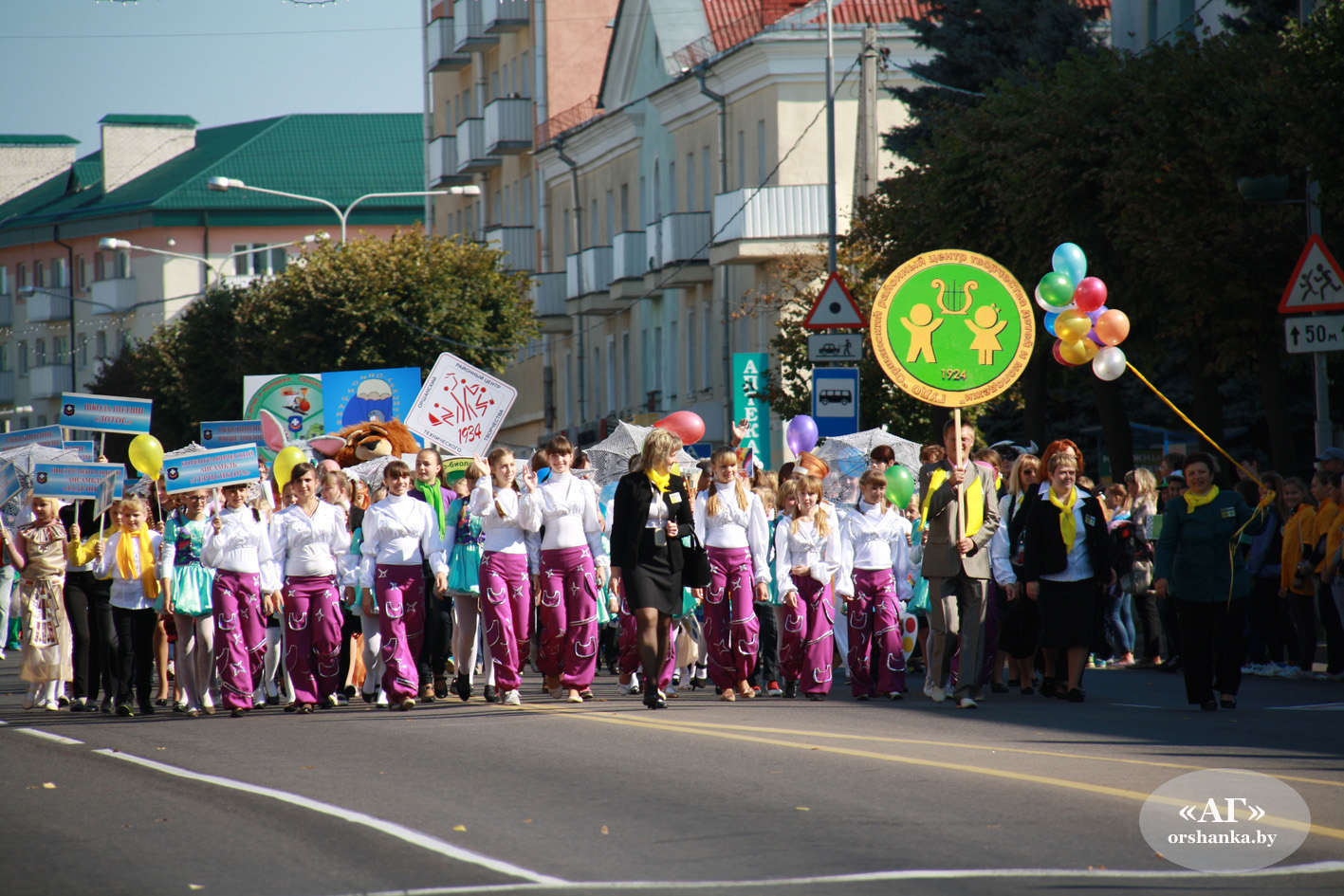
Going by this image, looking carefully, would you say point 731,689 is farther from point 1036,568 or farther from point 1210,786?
point 1210,786

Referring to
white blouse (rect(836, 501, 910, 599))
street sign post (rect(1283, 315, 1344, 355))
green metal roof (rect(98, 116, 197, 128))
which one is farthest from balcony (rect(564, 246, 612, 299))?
green metal roof (rect(98, 116, 197, 128))

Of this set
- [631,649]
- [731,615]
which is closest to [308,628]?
[631,649]

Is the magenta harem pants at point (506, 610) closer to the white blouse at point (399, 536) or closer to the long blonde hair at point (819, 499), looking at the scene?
the white blouse at point (399, 536)

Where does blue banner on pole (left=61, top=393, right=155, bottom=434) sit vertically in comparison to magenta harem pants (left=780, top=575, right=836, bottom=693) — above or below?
above

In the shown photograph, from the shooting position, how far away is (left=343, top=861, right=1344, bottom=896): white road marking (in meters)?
7.43

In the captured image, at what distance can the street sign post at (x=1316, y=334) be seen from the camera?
54.6ft

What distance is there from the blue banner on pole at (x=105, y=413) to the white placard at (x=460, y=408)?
2611mm

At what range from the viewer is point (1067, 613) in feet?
49.0

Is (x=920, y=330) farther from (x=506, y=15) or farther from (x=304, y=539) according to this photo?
(x=506, y=15)

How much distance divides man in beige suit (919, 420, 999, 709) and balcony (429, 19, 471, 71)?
51916mm

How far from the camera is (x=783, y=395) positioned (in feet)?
105

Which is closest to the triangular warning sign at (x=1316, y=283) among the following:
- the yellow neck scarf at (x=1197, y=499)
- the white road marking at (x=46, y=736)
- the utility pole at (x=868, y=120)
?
the yellow neck scarf at (x=1197, y=499)

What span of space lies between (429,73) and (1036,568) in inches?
2297

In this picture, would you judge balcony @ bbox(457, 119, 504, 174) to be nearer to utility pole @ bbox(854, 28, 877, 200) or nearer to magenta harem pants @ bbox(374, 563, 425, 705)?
utility pole @ bbox(854, 28, 877, 200)
